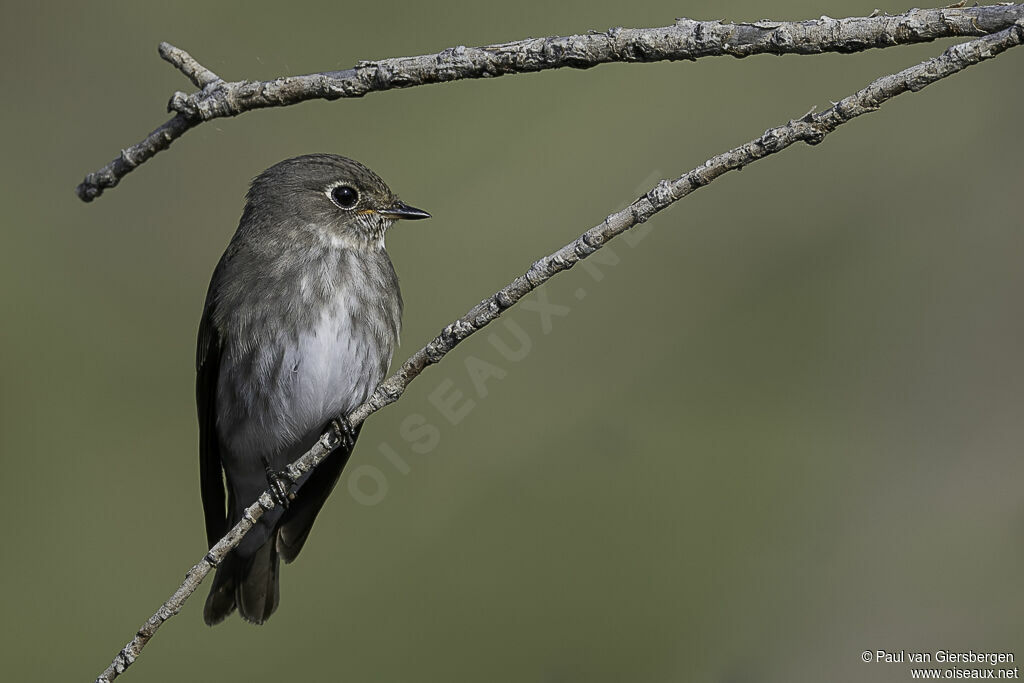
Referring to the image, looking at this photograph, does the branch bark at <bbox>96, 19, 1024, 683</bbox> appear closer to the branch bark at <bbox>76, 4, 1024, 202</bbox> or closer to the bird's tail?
A: the branch bark at <bbox>76, 4, 1024, 202</bbox>

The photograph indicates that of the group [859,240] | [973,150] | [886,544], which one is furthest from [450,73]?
[973,150]

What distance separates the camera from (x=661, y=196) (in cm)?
221

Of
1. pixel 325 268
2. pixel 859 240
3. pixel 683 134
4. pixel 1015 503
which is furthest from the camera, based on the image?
pixel 683 134

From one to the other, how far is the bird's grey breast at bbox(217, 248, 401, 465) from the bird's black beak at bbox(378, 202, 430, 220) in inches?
6.1

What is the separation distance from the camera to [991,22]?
204 cm

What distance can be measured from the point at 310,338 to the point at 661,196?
1866mm

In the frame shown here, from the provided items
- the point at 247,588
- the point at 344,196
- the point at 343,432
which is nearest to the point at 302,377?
the point at 343,432

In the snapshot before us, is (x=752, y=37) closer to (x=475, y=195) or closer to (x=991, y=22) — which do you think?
(x=991, y=22)

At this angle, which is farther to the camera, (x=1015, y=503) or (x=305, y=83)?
(x=1015, y=503)

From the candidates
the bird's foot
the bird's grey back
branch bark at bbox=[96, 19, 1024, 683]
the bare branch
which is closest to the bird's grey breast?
the bird's grey back

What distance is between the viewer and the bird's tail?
438 cm

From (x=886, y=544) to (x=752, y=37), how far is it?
318 centimetres

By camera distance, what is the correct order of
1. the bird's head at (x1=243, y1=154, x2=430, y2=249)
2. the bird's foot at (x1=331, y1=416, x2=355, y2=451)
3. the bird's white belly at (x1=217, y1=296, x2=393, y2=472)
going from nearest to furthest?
the bird's foot at (x1=331, y1=416, x2=355, y2=451)
the bird's white belly at (x1=217, y1=296, x2=393, y2=472)
the bird's head at (x1=243, y1=154, x2=430, y2=249)

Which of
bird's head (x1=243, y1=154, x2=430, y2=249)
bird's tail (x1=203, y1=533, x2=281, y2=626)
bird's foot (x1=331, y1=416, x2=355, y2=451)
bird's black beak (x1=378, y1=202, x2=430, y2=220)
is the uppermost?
bird's black beak (x1=378, y1=202, x2=430, y2=220)
